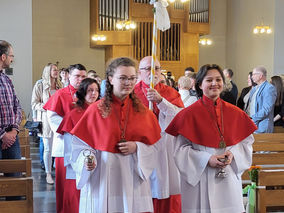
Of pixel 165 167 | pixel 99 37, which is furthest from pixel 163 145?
pixel 99 37

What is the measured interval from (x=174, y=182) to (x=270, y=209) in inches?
34.7

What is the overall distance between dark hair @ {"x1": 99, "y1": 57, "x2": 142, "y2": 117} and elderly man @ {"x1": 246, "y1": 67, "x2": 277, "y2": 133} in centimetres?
407

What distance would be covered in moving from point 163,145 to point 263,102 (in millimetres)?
3557

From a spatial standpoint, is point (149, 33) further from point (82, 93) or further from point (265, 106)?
point (82, 93)

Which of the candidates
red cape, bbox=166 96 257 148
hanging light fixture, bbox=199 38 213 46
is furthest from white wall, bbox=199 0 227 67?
red cape, bbox=166 96 257 148

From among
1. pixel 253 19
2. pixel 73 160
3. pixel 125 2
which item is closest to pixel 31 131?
pixel 73 160

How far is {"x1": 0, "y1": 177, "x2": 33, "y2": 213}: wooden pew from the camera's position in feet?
10.6

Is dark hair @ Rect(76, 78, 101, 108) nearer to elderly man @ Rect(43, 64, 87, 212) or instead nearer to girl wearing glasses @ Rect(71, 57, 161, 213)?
elderly man @ Rect(43, 64, 87, 212)

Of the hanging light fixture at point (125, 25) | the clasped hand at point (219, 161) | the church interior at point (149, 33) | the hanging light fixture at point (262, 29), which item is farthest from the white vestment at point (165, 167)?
the hanging light fixture at point (262, 29)

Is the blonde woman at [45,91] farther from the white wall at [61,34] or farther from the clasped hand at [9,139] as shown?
the white wall at [61,34]

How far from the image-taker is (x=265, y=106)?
7.07m

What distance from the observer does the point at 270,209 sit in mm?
3869

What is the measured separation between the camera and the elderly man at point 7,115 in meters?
4.25

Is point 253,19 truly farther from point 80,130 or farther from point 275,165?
point 80,130
